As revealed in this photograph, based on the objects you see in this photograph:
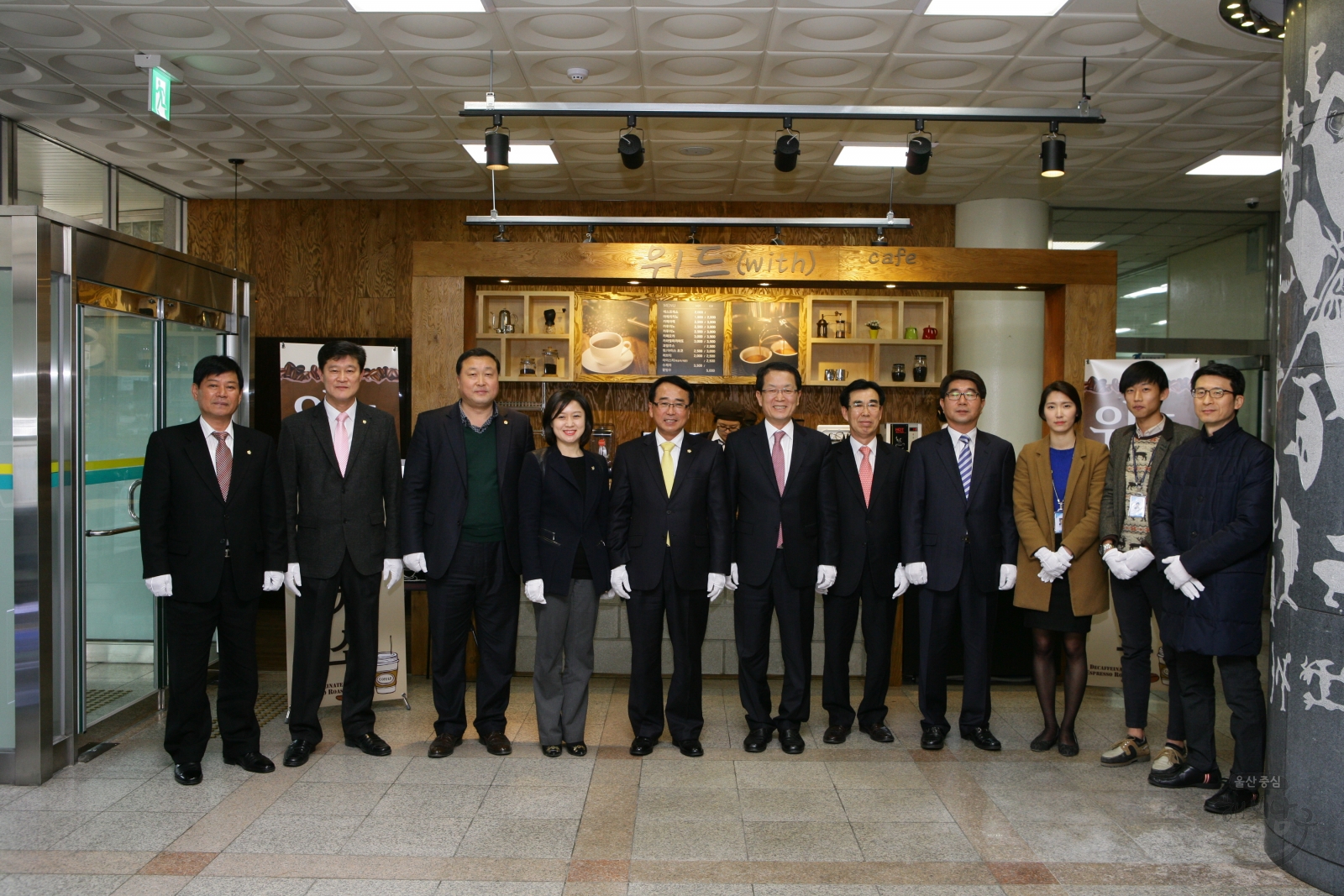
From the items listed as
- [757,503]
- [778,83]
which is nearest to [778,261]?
[778,83]

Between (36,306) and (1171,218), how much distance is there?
850 centimetres

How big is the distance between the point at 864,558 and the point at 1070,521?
930mm

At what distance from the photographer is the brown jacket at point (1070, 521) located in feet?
13.6

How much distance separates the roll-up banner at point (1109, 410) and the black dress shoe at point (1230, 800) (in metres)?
1.75

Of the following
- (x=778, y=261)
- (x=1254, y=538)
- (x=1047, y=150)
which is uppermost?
(x=1047, y=150)

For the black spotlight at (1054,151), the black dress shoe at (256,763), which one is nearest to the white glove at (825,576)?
the black dress shoe at (256,763)

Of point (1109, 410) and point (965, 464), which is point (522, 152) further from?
point (1109, 410)

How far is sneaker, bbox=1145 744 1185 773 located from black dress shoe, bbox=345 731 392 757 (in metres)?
3.24

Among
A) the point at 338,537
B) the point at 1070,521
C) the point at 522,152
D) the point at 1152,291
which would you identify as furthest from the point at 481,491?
the point at 1152,291

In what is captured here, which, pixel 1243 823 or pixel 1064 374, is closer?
pixel 1243 823

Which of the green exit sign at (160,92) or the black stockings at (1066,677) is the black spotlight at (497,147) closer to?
the green exit sign at (160,92)

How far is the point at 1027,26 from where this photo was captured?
187 inches

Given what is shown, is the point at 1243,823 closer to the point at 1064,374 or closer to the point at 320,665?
the point at 1064,374

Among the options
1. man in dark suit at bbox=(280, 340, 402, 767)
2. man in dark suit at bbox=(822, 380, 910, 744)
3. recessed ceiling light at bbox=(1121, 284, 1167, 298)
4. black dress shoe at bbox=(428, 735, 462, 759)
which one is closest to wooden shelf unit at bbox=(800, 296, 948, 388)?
recessed ceiling light at bbox=(1121, 284, 1167, 298)
